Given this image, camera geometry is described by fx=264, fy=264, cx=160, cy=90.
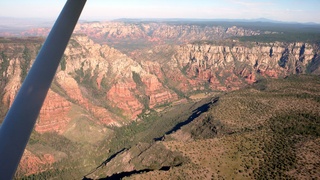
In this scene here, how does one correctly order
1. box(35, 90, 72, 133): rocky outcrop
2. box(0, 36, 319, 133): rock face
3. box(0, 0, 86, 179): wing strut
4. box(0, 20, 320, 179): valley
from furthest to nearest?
box(0, 36, 319, 133): rock face → box(35, 90, 72, 133): rocky outcrop → box(0, 20, 320, 179): valley → box(0, 0, 86, 179): wing strut

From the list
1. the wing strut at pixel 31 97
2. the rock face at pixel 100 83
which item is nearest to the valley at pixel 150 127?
the rock face at pixel 100 83

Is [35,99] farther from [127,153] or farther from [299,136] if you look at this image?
[127,153]

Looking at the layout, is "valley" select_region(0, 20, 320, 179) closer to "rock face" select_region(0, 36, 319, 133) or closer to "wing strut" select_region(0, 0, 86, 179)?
"rock face" select_region(0, 36, 319, 133)

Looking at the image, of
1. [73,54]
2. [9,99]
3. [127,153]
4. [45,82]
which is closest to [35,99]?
[45,82]

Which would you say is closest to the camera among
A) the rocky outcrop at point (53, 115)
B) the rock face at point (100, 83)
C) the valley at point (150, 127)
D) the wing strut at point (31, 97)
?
the wing strut at point (31, 97)

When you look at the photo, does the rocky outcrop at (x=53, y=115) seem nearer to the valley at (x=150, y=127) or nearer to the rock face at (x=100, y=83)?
the rock face at (x=100, y=83)

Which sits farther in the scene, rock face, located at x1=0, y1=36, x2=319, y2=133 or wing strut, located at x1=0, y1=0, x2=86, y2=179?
rock face, located at x1=0, y1=36, x2=319, y2=133

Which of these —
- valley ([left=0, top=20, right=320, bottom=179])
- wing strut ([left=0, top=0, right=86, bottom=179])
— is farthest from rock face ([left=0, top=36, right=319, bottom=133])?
wing strut ([left=0, top=0, right=86, bottom=179])

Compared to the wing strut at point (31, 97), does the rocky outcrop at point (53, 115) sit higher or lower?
lower
